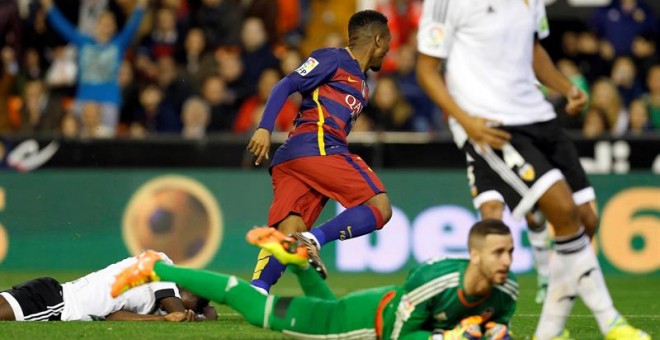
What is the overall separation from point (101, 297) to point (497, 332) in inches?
118

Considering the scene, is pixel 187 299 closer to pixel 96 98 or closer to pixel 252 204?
pixel 252 204

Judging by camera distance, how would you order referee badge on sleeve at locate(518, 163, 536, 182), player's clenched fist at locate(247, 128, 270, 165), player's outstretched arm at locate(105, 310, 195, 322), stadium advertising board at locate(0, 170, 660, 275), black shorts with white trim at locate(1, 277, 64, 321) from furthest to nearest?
stadium advertising board at locate(0, 170, 660, 275) → player's outstretched arm at locate(105, 310, 195, 322) → black shorts with white trim at locate(1, 277, 64, 321) → player's clenched fist at locate(247, 128, 270, 165) → referee badge on sleeve at locate(518, 163, 536, 182)

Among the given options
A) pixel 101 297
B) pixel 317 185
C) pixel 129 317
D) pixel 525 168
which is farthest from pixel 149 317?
pixel 525 168

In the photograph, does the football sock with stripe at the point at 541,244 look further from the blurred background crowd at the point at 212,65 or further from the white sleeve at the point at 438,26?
the blurred background crowd at the point at 212,65

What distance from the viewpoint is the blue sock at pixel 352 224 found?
885 cm

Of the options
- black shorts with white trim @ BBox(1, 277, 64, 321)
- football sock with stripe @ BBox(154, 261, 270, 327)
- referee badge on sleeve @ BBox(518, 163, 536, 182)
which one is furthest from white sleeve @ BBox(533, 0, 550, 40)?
black shorts with white trim @ BBox(1, 277, 64, 321)

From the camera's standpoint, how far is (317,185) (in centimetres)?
919

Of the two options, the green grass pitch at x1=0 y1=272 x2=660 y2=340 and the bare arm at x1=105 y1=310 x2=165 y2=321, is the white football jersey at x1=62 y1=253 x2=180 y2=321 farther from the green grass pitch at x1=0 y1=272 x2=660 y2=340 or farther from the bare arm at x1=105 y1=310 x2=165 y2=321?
the green grass pitch at x1=0 y1=272 x2=660 y2=340

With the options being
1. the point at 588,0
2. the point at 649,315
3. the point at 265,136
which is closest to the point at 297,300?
the point at 265,136

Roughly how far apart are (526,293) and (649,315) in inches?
96.7

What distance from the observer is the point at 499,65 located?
7.34 metres

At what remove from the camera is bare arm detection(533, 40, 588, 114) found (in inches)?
303

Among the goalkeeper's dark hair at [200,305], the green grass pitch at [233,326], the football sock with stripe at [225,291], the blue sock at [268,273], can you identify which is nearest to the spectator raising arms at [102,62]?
the green grass pitch at [233,326]

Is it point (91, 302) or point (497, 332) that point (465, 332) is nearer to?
point (497, 332)
